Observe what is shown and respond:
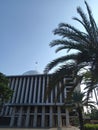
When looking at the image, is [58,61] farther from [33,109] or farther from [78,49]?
[33,109]

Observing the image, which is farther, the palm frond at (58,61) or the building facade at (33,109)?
the building facade at (33,109)

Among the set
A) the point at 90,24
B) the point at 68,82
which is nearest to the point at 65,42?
the point at 90,24

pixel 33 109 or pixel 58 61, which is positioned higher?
pixel 33 109

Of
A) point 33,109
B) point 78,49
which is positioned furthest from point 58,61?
point 33,109

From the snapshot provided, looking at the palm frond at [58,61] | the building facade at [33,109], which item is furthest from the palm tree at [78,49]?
the building facade at [33,109]

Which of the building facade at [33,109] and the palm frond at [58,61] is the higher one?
the building facade at [33,109]

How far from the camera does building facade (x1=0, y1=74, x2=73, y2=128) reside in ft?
205

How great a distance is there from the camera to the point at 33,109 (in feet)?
216

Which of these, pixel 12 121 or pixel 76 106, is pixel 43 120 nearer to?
pixel 12 121

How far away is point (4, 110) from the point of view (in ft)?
235

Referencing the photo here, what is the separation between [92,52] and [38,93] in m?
57.0

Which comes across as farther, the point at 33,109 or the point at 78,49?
the point at 33,109

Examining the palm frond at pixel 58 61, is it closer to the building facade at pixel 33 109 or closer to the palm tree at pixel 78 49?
the palm tree at pixel 78 49

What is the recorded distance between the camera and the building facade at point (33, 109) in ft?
205
